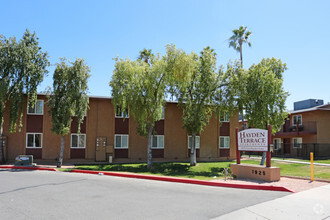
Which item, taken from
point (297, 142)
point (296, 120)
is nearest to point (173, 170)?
point (297, 142)

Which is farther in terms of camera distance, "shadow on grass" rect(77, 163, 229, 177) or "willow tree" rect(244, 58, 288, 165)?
"willow tree" rect(244, 58, 288, 165)

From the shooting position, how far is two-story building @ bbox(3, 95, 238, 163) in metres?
23.6

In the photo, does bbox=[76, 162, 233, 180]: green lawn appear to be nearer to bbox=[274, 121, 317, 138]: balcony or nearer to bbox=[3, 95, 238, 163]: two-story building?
bbox=[3, 95, 238, 163]: two-story building

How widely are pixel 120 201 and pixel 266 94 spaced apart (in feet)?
48.9

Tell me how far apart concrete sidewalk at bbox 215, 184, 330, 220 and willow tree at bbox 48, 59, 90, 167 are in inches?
642

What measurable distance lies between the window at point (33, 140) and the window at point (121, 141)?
6841mm

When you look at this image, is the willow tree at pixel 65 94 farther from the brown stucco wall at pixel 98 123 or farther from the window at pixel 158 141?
the window at pixel 158 141

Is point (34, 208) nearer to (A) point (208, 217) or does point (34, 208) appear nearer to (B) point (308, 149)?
(A) point (208, 217)

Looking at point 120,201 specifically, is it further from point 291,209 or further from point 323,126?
point 323,126

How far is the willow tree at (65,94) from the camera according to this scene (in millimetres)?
20250

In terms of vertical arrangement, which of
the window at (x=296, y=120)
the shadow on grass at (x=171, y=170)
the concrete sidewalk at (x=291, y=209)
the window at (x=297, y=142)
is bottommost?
the shadow on grass at (x=171, y=170)

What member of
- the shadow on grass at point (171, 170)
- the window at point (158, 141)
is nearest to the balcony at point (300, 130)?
the shadow on grass at point (171, 170)

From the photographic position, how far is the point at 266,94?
774 inches

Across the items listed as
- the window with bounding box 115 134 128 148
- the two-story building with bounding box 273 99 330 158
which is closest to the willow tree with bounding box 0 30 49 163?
the window with bounding box 115 134 128 148
